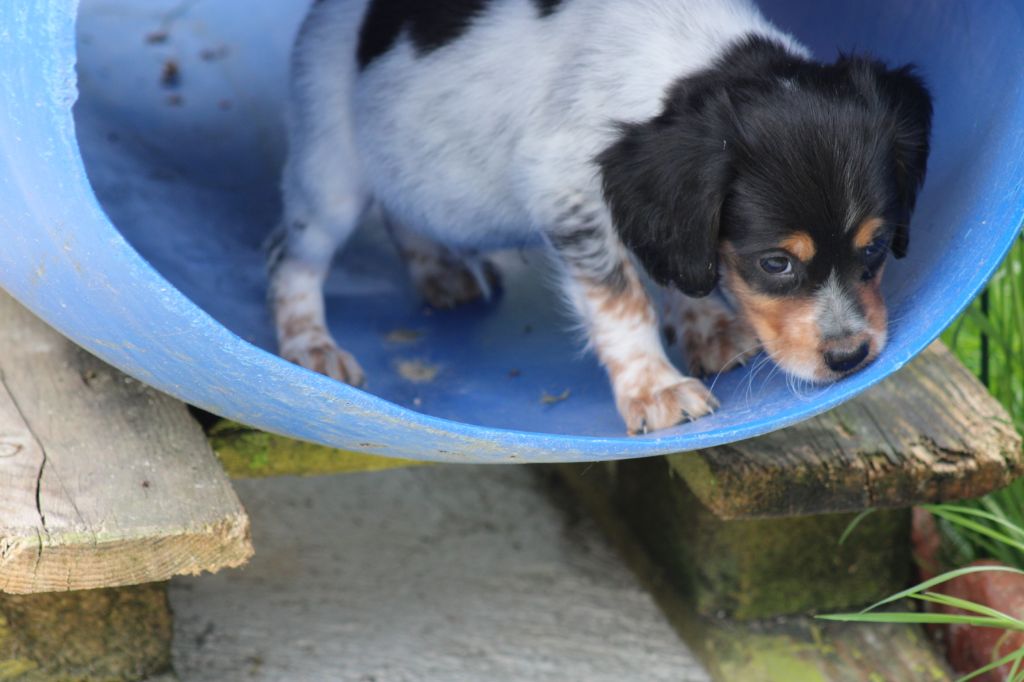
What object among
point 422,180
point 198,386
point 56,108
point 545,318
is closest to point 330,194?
point 422,180

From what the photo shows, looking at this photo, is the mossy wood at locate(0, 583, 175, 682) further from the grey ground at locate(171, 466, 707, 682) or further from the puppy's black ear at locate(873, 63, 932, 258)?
the puppy's black ear at locate(873, 63, 932, 258)

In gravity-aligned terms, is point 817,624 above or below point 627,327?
below

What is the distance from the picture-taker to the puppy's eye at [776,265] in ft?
8.56

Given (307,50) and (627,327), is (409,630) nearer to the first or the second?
(627,327)

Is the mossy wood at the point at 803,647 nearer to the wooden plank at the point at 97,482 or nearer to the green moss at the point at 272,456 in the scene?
the green moss at the point at 272,456

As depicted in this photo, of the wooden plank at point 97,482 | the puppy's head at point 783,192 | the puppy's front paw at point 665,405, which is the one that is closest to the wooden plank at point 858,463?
the puppy's front paw at point 665,405

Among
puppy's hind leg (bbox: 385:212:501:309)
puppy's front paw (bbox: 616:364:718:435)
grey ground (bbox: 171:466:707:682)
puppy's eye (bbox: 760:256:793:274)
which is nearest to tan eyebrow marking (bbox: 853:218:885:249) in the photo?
puppy's eye (bbox: 760:256:793:274)

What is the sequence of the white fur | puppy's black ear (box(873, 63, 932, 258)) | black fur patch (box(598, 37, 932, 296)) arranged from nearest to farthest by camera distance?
black fur patch (box(598, 37, 932, 296)), puppy's black ear (box(873, 63, 932, 258)), the white fur

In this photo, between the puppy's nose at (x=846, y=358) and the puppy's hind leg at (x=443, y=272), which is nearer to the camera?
the puppy's nose at (x=846, y=358)

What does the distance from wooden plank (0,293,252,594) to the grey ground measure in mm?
684

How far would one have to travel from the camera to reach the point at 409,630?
3.32 metres

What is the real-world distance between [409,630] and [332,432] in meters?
1.11

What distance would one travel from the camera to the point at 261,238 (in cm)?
405

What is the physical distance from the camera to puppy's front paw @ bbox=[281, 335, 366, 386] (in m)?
3.27
